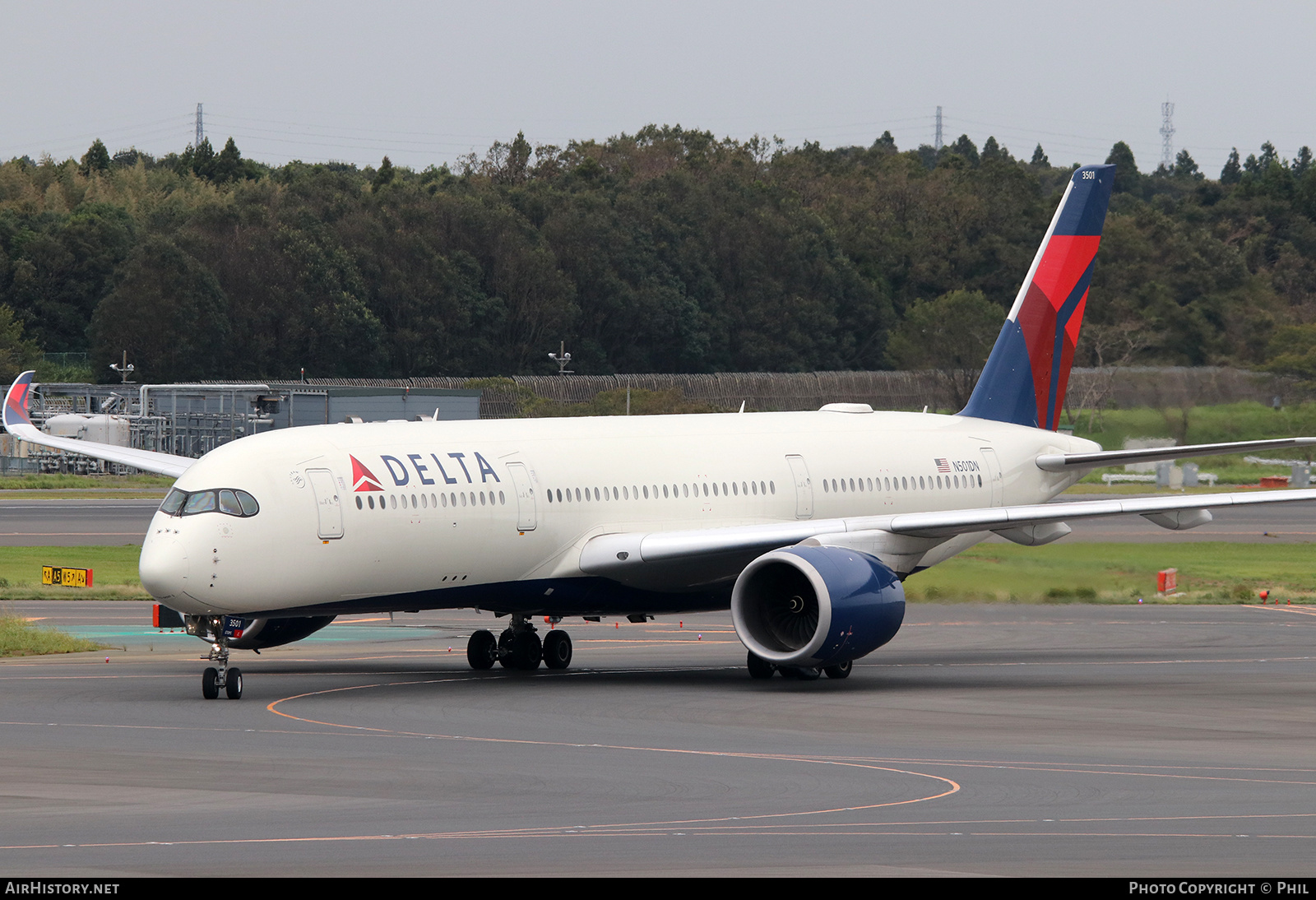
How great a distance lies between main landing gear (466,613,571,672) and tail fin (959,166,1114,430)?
38.0 feet

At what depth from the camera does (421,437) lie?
29.7 meters

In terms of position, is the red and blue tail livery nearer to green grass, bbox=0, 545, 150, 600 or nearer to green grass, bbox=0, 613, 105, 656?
green grass, bbox=0, 613, 105, 656

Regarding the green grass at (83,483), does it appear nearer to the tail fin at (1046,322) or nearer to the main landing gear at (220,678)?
the tail fin at (1046,322)

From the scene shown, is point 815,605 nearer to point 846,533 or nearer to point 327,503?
point 846,533

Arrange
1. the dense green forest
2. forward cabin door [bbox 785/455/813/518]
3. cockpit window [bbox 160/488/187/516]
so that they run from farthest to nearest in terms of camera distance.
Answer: the dense green forest < forward cabin door [bbox 785/455/813/518] < cockpit window [bbox 160/488/187/516]

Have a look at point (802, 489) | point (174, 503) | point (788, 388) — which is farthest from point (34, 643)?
point (788, 388)

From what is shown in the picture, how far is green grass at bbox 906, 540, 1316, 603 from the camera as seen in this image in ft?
137

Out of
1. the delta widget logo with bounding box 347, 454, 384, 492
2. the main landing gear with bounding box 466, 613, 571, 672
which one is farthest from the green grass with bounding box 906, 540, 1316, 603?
the delta widget logo with bounding box 347, 454, 384, 492

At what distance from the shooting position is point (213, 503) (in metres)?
26.9

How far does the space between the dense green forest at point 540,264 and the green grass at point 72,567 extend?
6514cm

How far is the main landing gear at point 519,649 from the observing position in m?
31.9

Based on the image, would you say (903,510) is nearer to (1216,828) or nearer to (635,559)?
(635,559)

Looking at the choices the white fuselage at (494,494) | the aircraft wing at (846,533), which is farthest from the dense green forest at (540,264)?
the aircraft wing at (846,533)

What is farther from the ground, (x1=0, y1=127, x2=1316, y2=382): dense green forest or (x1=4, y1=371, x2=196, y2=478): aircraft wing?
(x1=0, y1=127, x2=1316, y2=382): dense green forest
